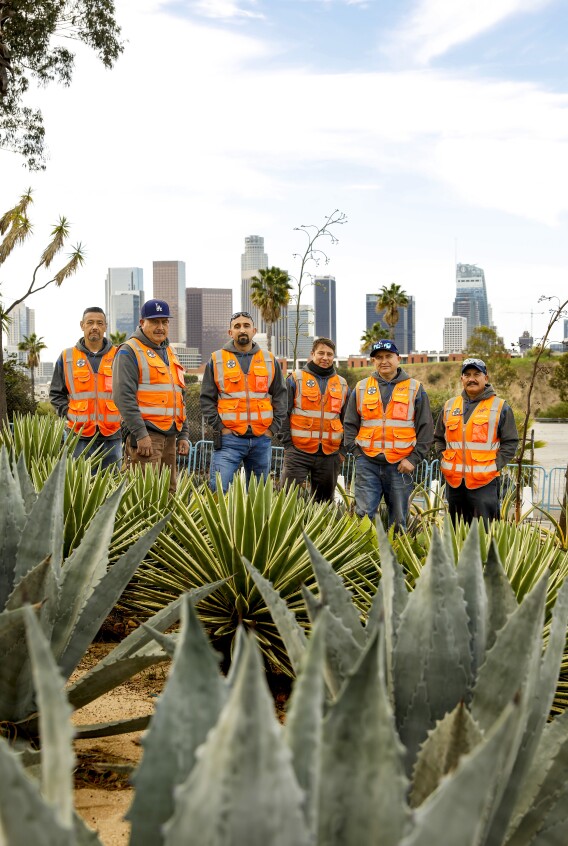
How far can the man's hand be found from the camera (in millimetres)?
7291

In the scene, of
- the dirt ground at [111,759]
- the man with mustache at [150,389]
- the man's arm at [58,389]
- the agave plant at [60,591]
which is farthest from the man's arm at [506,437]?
the agave plant at [60,591]

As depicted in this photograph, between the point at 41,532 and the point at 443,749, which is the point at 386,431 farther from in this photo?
the point at 443,749

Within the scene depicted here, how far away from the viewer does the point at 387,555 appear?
7.22ft

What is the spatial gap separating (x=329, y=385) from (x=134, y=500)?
140 inches

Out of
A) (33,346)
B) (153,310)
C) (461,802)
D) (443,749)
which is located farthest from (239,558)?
(33,346)

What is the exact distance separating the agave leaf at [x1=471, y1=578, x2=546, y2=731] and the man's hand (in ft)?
18.5

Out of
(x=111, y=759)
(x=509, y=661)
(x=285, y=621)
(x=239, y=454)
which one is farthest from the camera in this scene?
(x=239, y=454)

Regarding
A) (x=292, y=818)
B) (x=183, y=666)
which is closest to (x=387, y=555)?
(x=183, y=666)

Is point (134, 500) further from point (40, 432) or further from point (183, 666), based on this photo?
point (183, 666)

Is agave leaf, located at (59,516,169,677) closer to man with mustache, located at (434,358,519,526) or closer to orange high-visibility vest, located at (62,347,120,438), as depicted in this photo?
man with mustache, located at (434,358,519,526)

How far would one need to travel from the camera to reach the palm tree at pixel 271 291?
39125 millimetres

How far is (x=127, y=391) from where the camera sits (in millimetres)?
7395

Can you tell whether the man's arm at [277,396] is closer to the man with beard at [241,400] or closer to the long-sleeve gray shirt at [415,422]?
the man with beard at [241,400]

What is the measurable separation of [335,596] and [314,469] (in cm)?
622
